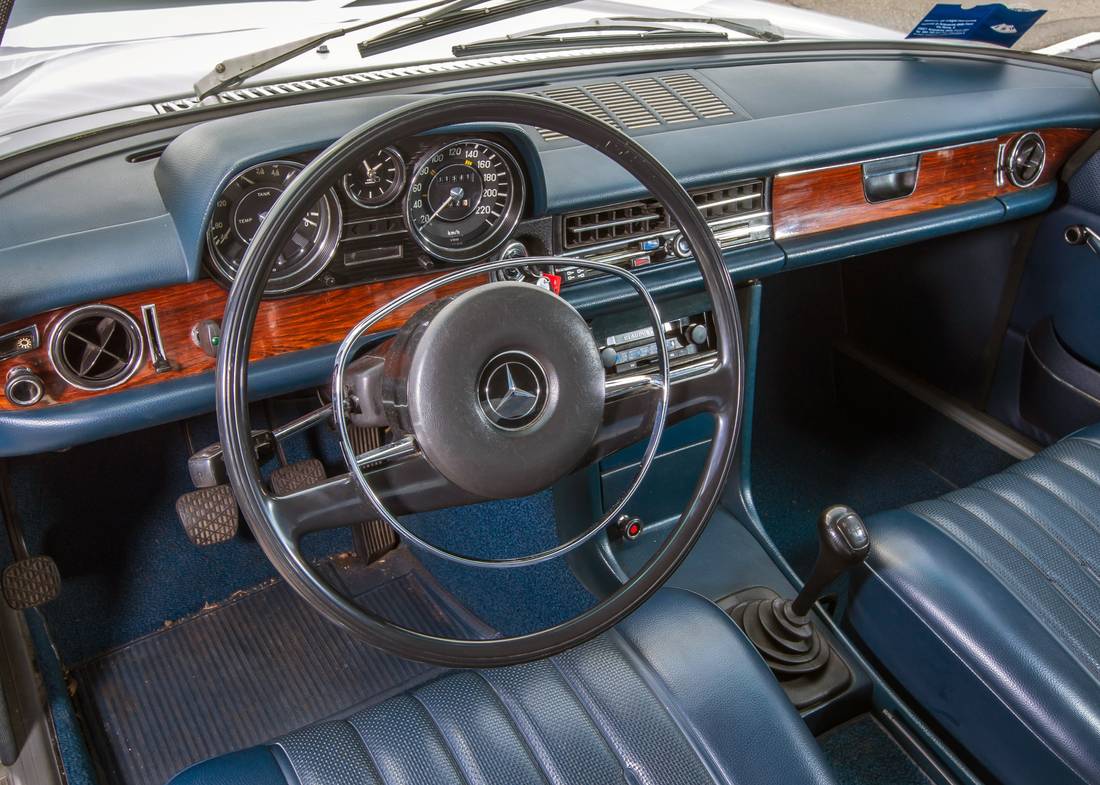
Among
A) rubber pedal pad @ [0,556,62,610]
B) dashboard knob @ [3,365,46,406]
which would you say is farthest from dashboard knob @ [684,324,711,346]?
rubber pedal pad @ [0,556,62,610]

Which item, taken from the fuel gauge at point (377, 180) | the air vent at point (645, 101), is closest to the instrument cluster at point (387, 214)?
the fuel gauge at point (377, 180)

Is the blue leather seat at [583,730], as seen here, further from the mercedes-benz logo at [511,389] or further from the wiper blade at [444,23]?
the wiper blade at [444,23]

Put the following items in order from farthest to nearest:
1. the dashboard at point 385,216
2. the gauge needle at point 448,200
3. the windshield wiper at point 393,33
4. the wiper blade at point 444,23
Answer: the wiper blade at point 444,23, the windshield wiper at point 393,33, the gauge needle at point 448,200, the dashboard at point 385,216

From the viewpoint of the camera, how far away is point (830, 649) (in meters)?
1.80

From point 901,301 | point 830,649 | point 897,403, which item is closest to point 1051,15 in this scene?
point 901,301

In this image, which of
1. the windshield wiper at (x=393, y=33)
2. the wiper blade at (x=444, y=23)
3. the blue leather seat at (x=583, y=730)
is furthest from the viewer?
the wiper blade at (x=444, y=23)

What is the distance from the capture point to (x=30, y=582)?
190 centimetres

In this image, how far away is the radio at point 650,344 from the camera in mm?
1770

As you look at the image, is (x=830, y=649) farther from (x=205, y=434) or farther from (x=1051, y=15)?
(x=1051, y=15)

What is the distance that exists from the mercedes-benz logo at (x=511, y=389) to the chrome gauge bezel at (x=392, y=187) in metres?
0.40

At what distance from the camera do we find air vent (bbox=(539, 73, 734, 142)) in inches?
68.5

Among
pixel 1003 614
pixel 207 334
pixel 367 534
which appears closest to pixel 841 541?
pixel 1003 614

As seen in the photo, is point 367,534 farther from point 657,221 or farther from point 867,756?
point 867,756

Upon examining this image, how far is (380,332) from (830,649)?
1.04 metres
